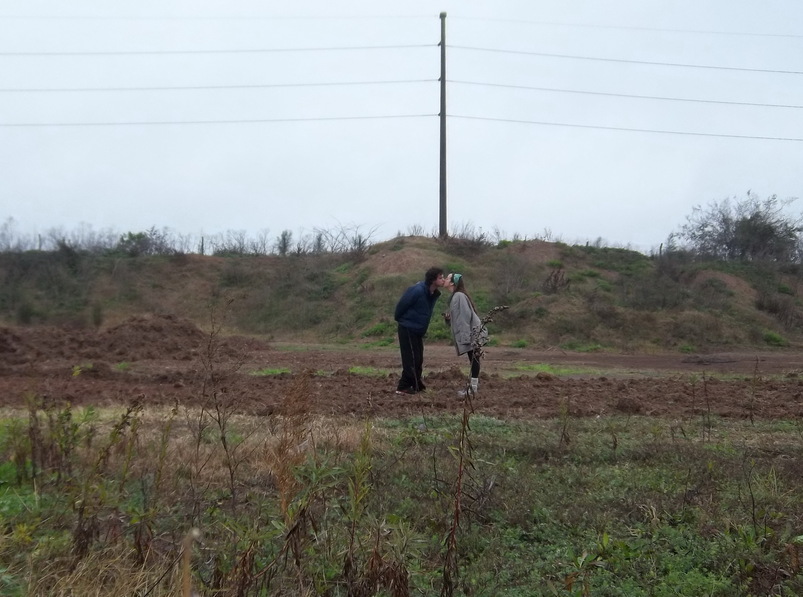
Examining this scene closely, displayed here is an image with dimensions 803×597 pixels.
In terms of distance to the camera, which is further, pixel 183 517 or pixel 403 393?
pixel 403 393

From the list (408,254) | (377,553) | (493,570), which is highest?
(408,254)

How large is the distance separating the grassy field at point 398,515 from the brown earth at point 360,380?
1.79ft

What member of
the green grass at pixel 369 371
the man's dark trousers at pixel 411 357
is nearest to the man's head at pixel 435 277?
the man's dark trousers at pixel 411 357

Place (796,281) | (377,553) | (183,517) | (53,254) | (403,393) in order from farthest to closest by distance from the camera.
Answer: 1. (796,281)
2. (53,254)
3. (403,393)
4. (183,517)
5. (377,553)

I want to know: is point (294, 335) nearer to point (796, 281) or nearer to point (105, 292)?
point (105, 292)

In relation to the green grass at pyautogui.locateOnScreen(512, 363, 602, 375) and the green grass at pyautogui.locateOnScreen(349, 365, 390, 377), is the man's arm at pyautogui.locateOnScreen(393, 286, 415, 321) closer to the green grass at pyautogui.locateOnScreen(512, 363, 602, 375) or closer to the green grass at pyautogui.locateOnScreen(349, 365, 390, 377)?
the green grass at pyautogui.locateOnScreen(349, 365, 390, 377)

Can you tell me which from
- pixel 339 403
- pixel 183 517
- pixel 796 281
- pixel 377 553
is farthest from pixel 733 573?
pixel 796 281

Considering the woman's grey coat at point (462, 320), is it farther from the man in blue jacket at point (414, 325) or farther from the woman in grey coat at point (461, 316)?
the man in blue jacket at point (414, 325)

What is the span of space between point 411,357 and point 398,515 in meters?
4.95

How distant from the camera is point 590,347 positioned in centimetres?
2155

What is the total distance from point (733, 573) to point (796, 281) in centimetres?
3342

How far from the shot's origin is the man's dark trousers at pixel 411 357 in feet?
30.0

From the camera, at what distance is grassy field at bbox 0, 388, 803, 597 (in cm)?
318

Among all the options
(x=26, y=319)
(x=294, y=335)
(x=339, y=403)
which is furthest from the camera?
(x=294, y=335)
